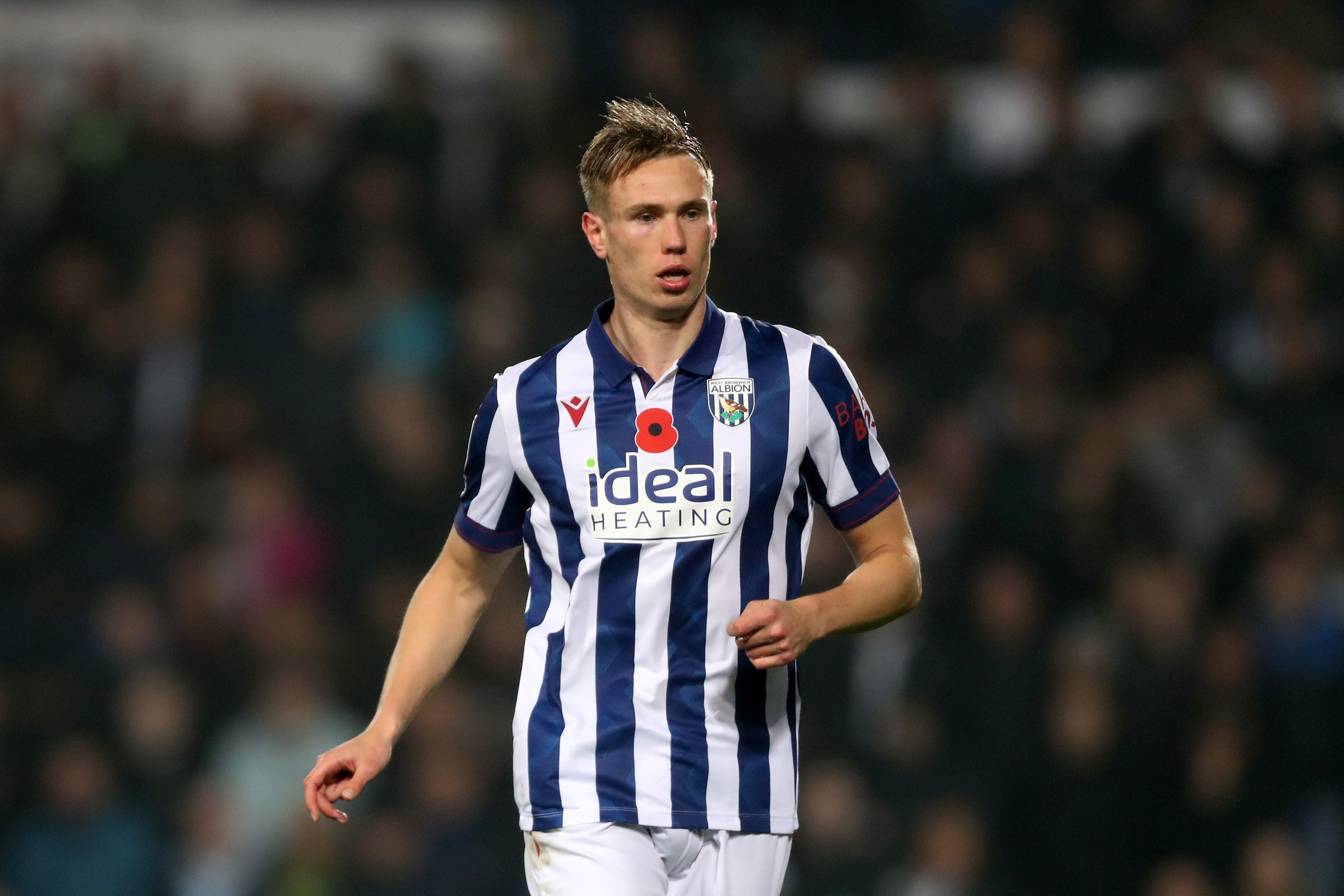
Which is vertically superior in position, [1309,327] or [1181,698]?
[1309,327]

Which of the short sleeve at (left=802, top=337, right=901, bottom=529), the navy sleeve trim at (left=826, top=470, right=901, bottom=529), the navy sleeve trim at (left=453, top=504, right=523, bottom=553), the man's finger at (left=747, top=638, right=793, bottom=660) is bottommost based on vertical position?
the man's finger at (left=747, top=638, right=793, bottom=660)

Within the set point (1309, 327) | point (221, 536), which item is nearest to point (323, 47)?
point (221, 536)

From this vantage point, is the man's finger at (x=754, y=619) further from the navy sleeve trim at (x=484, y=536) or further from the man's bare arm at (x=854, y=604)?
the navy sleeve trim at (x=484, y=536)

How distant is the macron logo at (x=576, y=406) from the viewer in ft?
11.0

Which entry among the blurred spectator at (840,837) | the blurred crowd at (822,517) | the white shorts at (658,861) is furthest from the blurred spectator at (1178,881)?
the white shorts at (658,861)

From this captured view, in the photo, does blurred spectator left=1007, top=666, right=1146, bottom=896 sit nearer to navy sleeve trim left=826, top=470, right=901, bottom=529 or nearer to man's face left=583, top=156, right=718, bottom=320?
navy sleeve trim left=826, top=470, right=901, bottom=529

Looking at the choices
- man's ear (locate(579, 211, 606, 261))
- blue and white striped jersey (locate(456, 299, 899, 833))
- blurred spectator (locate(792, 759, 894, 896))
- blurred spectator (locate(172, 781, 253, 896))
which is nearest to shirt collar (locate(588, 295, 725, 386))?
blue and white striped jersey (locate(456, 299, 899, 833))

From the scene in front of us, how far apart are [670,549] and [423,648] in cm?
60

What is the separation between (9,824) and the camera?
300 inches

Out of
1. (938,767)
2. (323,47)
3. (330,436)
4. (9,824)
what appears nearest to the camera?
(938,767)

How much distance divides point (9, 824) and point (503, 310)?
10.7 ft

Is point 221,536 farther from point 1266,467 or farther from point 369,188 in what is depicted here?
point 1266,467

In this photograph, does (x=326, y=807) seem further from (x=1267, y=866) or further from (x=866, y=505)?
(x=1267, y=866)

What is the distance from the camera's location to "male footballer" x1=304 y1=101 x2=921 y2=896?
127 inches
